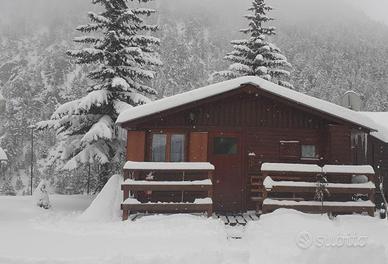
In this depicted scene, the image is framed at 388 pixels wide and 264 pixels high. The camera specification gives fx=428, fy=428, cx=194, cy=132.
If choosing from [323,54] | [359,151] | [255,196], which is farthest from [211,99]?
[323,54]

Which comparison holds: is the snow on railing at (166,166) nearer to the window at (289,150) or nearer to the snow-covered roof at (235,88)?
the snow-covered roof at (235,88)

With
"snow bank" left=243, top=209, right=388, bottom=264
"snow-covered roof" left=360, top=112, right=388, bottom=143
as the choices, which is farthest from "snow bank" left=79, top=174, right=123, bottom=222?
"snow-covered roof" left=360, top=112, right=388, bottom=143

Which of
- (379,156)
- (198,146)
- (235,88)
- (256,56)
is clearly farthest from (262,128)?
(256,56)

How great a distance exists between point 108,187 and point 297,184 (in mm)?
6090

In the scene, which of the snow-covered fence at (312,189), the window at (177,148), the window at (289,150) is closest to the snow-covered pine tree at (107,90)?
the window at (177,148)

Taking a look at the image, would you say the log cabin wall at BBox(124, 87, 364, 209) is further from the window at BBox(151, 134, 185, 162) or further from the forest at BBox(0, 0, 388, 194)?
the forest at BBox(0, 0, 388, 194)

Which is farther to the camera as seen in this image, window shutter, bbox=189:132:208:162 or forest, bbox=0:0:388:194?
forest, bbox=0:0:388:194

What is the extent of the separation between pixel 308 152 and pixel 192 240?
6.92 metres

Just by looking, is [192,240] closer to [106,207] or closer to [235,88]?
[106,207]

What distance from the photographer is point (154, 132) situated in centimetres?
1464

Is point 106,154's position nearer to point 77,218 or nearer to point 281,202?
point 77,218

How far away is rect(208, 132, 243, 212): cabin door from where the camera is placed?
1474 centimetres

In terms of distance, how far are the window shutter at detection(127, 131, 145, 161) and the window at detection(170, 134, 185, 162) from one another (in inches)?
39.2

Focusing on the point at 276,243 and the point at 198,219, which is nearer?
the point at 276,243
